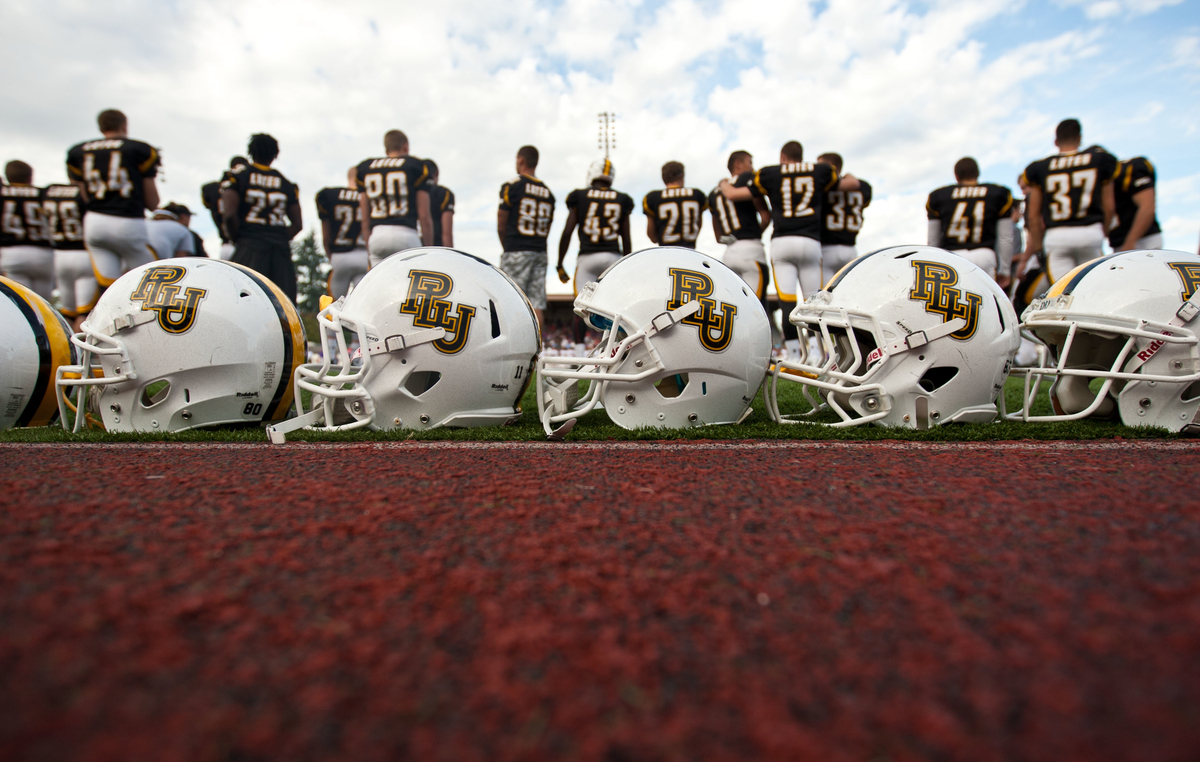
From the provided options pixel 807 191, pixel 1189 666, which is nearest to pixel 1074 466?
pixel 1189 666

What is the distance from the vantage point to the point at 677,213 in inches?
242

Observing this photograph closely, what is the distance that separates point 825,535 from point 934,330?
1.81m

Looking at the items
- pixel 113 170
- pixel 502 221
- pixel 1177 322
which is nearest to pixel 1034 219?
pixel 1177 322

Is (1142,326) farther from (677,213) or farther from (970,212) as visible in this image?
(677,213)

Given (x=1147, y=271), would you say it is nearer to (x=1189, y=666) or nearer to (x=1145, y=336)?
(x=1145, y=336)

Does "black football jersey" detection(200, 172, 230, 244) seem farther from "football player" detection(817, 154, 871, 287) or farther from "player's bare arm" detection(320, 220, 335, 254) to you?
"football player" detection(817, 154, 871, 287)

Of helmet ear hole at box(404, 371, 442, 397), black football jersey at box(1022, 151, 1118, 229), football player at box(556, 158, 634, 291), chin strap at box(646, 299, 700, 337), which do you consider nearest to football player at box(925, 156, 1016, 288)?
black football jersey at box(1022, 151, 1118, 229)

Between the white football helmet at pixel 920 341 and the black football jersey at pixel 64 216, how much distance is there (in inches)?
232

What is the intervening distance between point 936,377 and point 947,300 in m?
0.34

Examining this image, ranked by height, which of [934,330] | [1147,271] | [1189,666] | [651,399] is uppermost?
[1147,271]

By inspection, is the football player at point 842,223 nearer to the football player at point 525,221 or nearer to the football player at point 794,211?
the football player at point 794,211

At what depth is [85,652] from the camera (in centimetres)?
76

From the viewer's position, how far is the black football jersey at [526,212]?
6.04m

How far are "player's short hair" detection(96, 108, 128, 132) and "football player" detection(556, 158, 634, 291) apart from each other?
3569mm
